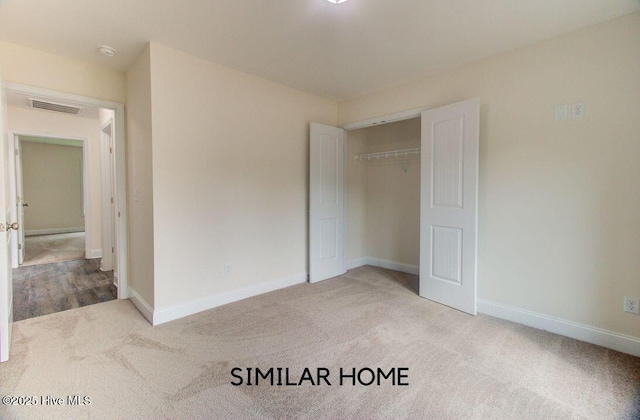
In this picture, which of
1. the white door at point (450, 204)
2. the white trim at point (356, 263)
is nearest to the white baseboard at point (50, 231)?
the white trim at point (356, 263)

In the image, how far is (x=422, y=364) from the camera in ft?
6.69

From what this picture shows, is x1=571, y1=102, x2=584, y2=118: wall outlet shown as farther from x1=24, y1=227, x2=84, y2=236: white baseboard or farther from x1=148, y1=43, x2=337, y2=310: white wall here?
x1=24, y1=227, x2=84, y2=236: white baseboard

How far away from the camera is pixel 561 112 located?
245 centimetres

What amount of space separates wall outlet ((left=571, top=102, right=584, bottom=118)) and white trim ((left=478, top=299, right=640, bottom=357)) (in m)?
1.72

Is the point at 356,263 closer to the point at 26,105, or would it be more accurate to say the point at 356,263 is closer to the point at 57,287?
the point at 57,287

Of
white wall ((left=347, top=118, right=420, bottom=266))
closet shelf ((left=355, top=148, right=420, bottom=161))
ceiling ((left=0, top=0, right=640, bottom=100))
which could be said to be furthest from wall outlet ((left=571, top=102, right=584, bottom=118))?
white wall ((left=347, top=118, right=420, bottom=266))

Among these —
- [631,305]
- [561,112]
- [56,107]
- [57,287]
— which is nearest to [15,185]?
[56,107]

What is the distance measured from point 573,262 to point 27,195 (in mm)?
11494

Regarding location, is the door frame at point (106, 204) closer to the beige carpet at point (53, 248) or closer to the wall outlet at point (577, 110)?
the beige carpet at point (53, 248)

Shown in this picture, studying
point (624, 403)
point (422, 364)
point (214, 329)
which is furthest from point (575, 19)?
point (214, 329)

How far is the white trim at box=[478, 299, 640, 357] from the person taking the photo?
2.20 meters

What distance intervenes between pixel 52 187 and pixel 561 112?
1120cm

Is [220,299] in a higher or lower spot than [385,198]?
lower

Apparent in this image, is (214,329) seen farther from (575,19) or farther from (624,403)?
(575,19)
